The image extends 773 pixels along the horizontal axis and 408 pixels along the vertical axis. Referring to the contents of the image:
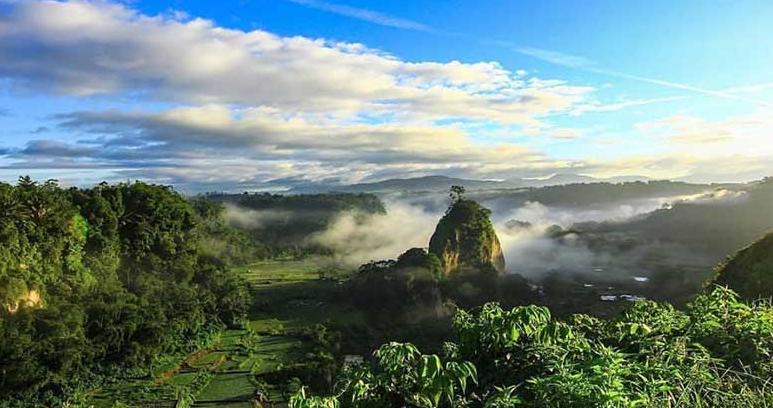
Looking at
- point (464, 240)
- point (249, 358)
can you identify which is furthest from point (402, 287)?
point (249, 358)

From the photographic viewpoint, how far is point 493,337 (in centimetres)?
366

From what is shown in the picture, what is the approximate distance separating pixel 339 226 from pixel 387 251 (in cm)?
1474

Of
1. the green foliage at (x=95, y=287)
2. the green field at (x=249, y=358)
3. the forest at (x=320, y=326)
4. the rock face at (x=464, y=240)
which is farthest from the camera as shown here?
the rock face at (x=464, y=240)

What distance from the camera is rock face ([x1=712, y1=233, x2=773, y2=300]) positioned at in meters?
11.8

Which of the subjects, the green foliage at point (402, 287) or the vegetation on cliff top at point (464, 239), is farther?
the vegetation on cliff top at point (464, 239)

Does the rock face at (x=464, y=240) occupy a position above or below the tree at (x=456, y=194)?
below

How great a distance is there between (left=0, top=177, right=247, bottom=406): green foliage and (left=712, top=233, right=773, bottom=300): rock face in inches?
1020

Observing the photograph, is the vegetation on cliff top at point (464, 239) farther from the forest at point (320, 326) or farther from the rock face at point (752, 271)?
the rock face at point (752, 271)

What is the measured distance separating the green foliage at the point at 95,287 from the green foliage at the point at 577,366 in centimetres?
2575

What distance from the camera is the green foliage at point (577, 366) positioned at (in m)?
2.87

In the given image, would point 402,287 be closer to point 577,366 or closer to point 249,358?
point 249,358

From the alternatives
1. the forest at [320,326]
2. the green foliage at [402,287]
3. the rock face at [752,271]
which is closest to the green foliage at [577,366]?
the forest at [320,326]

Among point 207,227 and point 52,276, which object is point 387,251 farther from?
point 52,276

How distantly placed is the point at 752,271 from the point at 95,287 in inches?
1201
